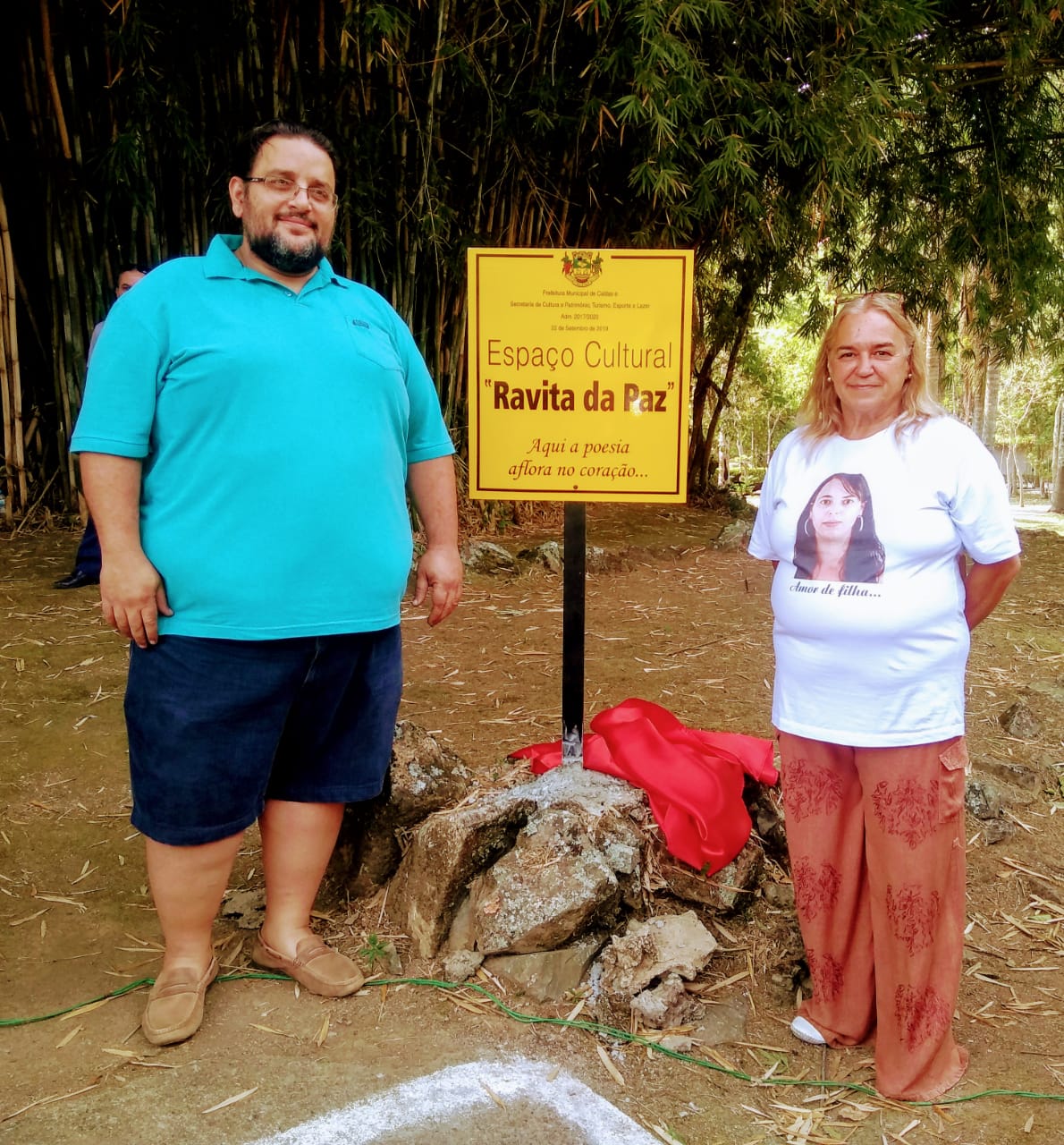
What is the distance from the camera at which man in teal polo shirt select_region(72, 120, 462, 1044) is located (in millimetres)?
1683

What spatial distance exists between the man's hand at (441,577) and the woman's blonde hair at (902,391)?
74 centimetres

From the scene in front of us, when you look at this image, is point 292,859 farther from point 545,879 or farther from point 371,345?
point 371,345

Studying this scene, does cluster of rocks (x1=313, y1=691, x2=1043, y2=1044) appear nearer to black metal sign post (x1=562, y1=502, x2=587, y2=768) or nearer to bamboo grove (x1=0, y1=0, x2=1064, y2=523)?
black metal sign post (x1=562, y1=502, x2=587, y2=768)

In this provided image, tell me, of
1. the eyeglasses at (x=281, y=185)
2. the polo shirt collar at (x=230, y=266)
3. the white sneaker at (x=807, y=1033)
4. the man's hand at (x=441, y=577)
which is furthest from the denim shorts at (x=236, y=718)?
the white sneaker at (x=807, y=1033)

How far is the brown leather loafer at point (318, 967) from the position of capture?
6.53 ft

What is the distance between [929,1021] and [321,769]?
1.20 metres

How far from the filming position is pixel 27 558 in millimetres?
5141

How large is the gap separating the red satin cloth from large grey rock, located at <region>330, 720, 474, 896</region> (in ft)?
0.98

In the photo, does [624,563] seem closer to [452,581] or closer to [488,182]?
[488,182]

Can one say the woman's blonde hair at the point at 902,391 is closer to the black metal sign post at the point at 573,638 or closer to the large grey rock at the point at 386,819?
the black metal sign post at the point at 573,638

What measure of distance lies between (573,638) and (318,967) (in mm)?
935

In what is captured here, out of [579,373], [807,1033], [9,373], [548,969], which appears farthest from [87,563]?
[807,1033]

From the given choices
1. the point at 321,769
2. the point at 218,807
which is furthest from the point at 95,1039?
the point at 321,769

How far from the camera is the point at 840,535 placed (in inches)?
66.1
